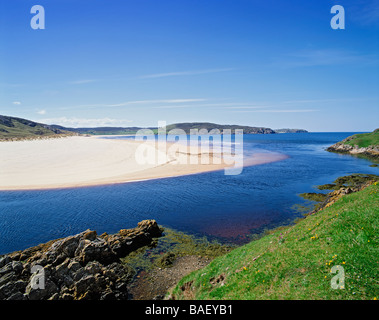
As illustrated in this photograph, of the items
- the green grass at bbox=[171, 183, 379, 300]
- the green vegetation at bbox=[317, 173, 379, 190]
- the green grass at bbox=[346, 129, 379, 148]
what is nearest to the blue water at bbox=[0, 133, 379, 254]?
the green vegetation at bbox=[317, 173, 379, 190]

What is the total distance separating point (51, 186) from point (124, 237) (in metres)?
34.1

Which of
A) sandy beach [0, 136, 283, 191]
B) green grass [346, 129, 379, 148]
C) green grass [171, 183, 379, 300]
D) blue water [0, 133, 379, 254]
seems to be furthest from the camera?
green grass [346, 129, 379, 148]

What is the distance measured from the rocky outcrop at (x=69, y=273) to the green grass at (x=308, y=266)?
6204 mm

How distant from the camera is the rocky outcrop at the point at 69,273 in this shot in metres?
16.8

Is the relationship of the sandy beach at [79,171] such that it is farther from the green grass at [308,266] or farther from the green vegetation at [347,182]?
the green grass at [308,266]

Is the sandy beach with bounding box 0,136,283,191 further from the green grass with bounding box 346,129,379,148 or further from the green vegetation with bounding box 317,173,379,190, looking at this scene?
the green grass with bounding box 346,129,379,148

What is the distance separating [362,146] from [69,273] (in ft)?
428

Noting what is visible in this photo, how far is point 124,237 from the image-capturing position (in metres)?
25.9

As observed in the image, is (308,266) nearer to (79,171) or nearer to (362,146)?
(79,171)

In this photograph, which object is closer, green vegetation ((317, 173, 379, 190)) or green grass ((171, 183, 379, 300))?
green grass ((171, 183, 379, 300))

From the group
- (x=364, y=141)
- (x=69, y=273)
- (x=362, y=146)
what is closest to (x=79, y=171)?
(x=69, y=273)

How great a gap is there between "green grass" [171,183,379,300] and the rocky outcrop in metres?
6.20

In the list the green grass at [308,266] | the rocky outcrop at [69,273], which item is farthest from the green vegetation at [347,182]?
the rocky outcrop at [69,273]

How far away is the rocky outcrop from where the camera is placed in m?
16.8
